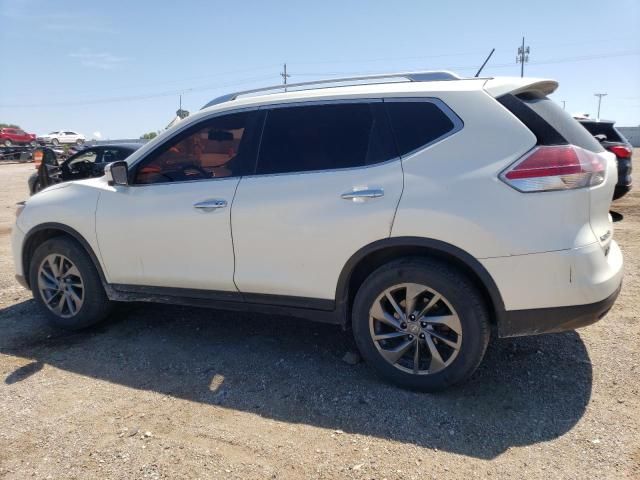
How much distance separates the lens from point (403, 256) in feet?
10.5

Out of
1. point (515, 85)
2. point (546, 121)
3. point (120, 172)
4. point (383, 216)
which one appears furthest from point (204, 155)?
point (546, 121)

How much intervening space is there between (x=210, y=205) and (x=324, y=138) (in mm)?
949

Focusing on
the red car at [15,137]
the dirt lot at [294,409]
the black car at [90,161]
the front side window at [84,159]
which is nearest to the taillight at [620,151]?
the dirt lot at [294,409]

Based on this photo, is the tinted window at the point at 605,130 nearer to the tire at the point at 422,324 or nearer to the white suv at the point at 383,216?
the white suv at the point at 383,216

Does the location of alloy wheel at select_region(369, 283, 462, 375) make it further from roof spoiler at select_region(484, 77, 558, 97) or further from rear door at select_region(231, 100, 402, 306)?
roof spoiler at select_region(484, 77, 558, 97)

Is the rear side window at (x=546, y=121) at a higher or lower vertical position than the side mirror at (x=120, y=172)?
higher

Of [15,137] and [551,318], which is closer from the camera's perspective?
[551,318]

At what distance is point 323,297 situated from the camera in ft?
11.1

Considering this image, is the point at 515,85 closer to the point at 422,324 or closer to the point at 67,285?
the point at 422,324

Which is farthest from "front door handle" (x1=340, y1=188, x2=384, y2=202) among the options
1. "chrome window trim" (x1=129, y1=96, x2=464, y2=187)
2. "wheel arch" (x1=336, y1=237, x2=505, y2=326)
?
"wheel arch" (x1=336, y1=237, x2=505, y2=326)

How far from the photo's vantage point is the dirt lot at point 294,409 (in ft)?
8.59

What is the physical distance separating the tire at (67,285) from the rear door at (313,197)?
4.92 feet

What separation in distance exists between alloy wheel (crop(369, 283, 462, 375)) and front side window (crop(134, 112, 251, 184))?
140 centimetres

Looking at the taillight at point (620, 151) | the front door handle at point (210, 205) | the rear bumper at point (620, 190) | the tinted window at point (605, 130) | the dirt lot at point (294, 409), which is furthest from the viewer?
the tinted window at point (605, 130)
